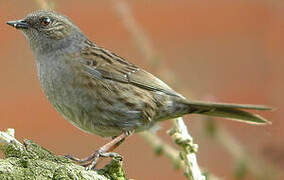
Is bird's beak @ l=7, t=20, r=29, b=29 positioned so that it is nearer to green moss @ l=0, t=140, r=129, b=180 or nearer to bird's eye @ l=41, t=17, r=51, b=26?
bird's eye @ l=41, t=17, r=51, b=26

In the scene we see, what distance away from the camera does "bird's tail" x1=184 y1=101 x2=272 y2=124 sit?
11.7ft

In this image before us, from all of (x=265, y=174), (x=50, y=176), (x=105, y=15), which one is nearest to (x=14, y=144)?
(x=50, y=176)

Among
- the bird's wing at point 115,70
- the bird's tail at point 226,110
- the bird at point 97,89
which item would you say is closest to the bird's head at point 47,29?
the bird at point 97,89

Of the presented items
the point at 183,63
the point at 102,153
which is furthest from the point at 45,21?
the point at 183,63

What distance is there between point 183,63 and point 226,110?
1858 mm

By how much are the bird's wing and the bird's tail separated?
0.51 feet

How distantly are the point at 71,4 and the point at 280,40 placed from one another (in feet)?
6.28

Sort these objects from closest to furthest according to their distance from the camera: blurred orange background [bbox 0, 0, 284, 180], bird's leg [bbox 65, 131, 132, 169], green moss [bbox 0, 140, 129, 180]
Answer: green moss [bbox 0, 140, 129, 180], bird's leg [bbox 65, 131, 132, 169], blurred orange background [bbox 0, 0, 284, 180]

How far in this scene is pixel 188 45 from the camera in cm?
551

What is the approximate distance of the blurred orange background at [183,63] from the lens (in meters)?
5.17

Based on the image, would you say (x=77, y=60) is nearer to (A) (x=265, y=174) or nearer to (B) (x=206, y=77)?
(A) (x=265, y=174)

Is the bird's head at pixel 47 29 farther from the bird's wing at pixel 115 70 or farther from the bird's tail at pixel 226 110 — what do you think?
the bird's tail at pixel 226 110

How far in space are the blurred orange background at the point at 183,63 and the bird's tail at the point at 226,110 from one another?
131cm

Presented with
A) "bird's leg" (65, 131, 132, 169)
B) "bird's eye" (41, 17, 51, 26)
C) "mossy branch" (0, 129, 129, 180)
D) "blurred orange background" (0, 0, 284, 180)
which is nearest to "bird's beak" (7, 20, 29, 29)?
"bird's eye" (41, 17, 51, 26)
